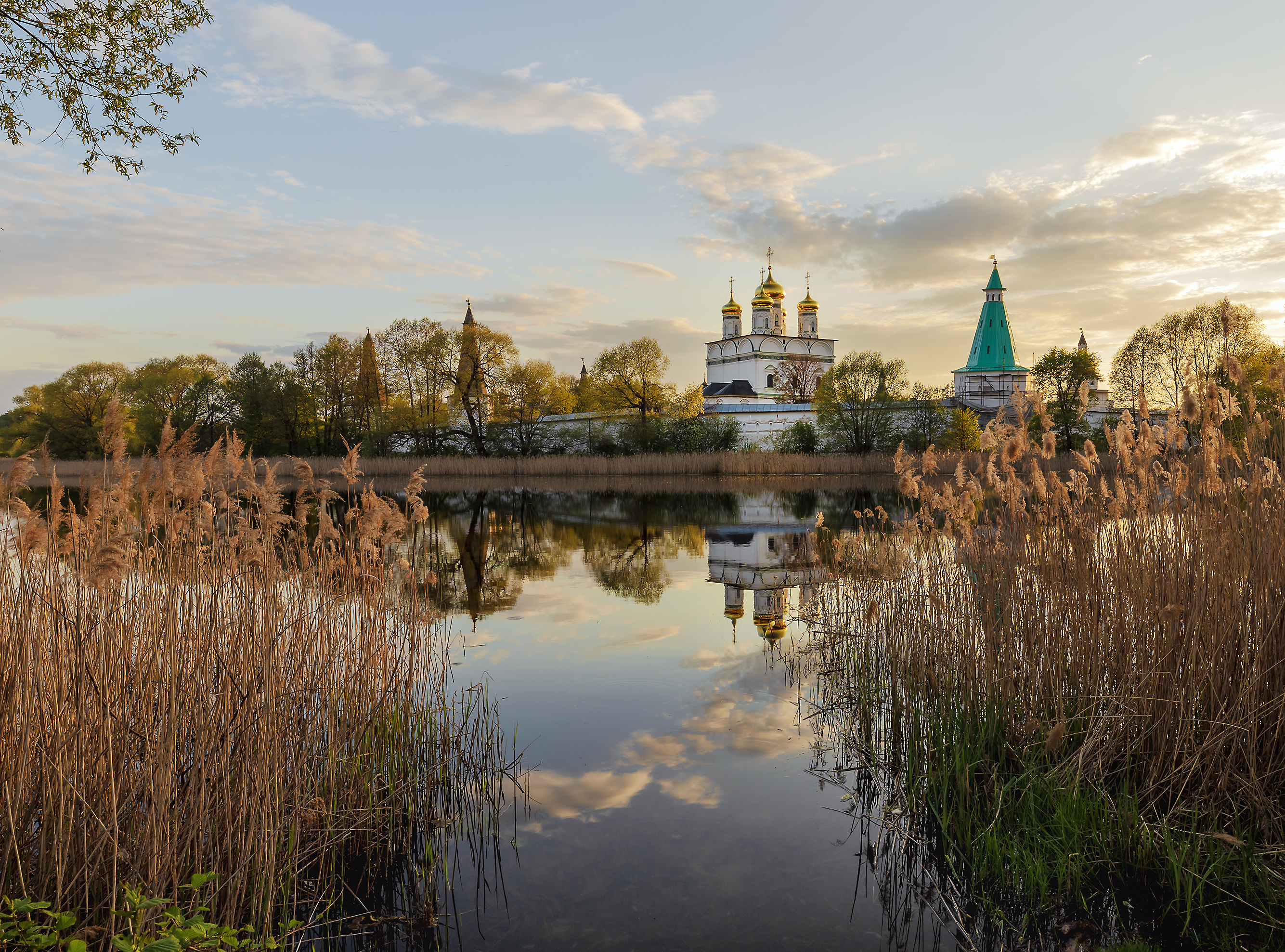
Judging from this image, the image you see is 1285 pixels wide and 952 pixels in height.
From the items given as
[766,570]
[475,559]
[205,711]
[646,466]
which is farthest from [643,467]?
[205,711]

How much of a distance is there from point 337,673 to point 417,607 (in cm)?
82

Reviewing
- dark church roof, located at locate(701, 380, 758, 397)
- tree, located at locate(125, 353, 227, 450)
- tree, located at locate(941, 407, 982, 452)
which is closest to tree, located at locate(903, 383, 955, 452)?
tree, located at locate(941, 407, 982, 452)

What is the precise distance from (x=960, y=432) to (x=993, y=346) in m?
29.5

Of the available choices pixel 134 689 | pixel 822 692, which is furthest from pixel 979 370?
pixel 134 689

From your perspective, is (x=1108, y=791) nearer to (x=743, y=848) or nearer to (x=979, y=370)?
(x=743, y=848)

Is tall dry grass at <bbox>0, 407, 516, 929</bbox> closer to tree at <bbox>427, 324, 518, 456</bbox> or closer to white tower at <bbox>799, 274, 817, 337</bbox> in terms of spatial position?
tree at <bbox>427, 324, 518, 456</bbox>

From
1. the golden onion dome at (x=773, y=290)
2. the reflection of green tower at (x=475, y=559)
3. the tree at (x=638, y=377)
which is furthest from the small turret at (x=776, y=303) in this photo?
the reflection of green tower at (x=475, y=559)

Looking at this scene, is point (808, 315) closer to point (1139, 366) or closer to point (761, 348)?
point (761, 348)

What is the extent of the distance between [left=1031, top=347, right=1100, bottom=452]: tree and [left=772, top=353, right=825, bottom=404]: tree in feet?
55.7

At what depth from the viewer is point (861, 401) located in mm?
39625

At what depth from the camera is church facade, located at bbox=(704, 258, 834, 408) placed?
7350 cm

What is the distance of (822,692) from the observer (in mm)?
6125

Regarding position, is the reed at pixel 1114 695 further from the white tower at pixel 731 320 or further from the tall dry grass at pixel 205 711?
the white tower at pixel 731 320

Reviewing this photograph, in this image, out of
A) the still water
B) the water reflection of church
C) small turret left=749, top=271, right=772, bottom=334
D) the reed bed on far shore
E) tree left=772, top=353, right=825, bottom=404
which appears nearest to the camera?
the still water
